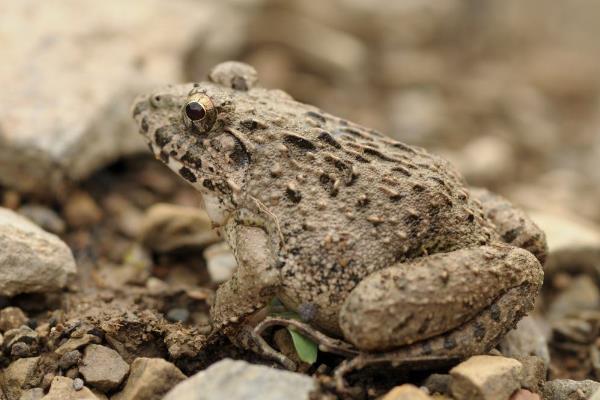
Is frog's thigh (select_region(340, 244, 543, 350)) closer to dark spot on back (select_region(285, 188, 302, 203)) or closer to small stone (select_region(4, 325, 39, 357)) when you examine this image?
dark spot on back (select_region(285, 188, 302, 203))

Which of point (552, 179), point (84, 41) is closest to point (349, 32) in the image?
point (552, 179)

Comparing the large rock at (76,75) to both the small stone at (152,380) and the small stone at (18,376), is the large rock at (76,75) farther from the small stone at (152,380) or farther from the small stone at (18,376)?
the small stone at (152,380)

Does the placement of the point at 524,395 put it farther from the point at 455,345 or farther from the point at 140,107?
the point at 140,107

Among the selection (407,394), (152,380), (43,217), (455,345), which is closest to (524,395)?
(455,345)

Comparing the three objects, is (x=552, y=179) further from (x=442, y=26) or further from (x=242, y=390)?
(x=242, y=390)

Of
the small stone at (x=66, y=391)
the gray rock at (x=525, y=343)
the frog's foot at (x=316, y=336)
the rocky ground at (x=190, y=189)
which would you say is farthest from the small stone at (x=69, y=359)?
the gray rock at (x=525, y=343)

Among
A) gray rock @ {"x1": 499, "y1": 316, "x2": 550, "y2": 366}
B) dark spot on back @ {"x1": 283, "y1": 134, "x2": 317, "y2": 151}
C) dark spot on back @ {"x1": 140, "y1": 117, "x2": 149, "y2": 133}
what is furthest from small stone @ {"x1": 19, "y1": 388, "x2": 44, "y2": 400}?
gray rock @ {"x1": 499, "y1": 316, "x2": 550, "y2": 366}

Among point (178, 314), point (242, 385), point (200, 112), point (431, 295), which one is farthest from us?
point (178, 314)
